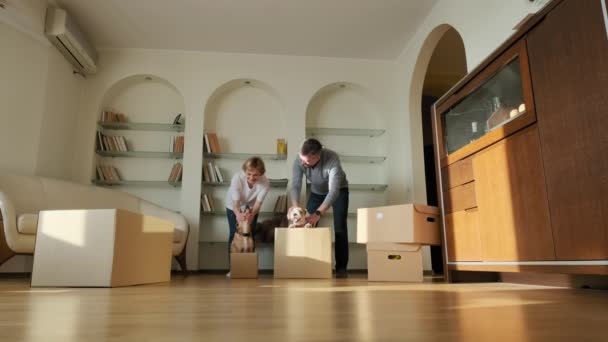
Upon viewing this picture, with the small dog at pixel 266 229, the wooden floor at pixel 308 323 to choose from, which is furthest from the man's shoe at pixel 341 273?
the wooden floor at pixel 308 323

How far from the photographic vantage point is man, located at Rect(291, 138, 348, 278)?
10.8 feet

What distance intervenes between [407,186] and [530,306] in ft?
11.2

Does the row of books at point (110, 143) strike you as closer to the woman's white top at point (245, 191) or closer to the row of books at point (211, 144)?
the row of books at point (211, 144)

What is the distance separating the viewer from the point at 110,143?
14.7 feet

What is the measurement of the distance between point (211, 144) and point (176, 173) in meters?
0.49

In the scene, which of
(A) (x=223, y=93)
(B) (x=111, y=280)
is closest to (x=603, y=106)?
(B) (x=111, y=280)

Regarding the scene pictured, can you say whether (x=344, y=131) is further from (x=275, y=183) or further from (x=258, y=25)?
(x=258, y=25)

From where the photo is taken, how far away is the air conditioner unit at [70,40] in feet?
12.2

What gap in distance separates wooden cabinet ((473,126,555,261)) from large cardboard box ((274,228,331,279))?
1259 mm

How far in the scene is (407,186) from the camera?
14.4ft

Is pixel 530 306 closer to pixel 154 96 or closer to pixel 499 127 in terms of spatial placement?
pixel 499 127

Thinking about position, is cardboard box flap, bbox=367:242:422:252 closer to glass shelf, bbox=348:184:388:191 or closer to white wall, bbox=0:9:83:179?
glass shelf, bbox=348:184:388:191

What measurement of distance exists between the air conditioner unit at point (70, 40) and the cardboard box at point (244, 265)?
104 inches

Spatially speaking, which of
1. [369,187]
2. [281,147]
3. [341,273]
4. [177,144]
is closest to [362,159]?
[369,187]
